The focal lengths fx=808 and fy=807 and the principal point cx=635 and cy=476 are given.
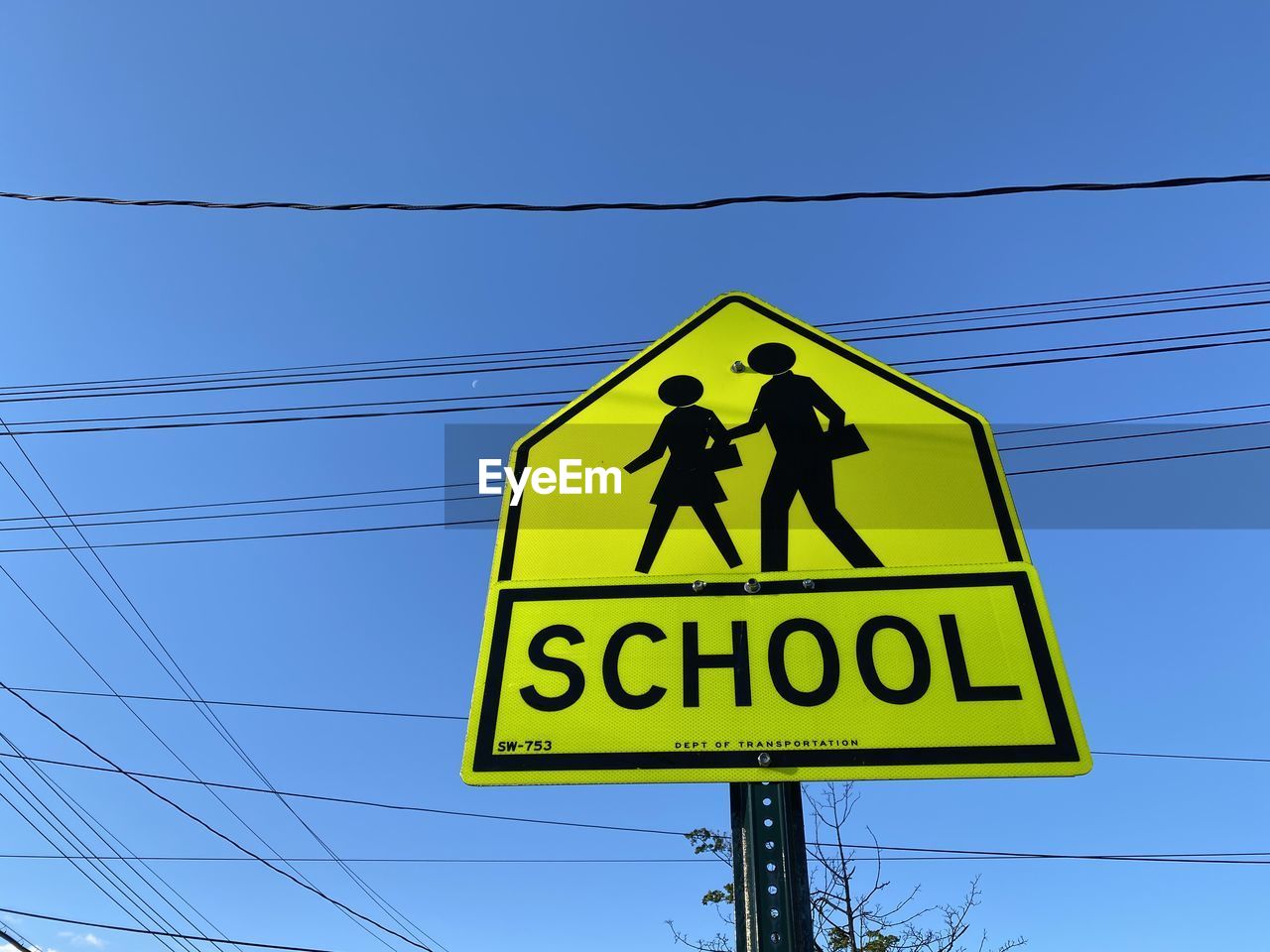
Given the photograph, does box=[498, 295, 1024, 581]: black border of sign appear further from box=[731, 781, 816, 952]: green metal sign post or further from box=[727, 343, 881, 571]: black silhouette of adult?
box=[731, 781, 816, 952]: green metal sign post

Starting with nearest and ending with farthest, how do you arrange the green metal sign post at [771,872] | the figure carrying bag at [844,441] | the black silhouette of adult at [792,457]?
the green metal sign post at [771,872]
the black silhouette of adult at [792,457]
the figure carrying bag at [844,441]

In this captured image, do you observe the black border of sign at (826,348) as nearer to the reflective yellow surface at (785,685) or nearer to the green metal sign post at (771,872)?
the reflective yellow surface at (785,685)

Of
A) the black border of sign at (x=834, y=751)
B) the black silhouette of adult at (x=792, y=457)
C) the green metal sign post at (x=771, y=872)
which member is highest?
the black silhouette of adult at (x=792, y=457)

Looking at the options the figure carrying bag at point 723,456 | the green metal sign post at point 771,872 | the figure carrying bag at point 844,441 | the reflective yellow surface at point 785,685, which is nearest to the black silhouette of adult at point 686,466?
the figure carrying bag at point 723,456

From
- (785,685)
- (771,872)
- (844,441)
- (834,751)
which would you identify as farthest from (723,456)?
(771,872)

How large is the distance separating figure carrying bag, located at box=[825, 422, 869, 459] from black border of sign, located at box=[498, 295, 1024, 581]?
0.19 m

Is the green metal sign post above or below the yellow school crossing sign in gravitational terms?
below

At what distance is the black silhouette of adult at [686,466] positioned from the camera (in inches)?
63.9

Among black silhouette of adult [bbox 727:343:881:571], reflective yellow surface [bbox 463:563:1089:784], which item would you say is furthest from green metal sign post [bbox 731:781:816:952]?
black silhouette of adult [bbox 727:343:881:571]

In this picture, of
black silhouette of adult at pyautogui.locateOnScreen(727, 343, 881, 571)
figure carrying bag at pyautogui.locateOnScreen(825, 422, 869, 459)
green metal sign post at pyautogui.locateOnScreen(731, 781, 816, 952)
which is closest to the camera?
green metal sign post at pyautogui.locateOnScreen(731, 781, 816, 952)

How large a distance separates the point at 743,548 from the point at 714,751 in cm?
41

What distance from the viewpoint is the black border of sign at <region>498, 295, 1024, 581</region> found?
1.59 metres

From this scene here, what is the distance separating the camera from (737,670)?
142 centimetres

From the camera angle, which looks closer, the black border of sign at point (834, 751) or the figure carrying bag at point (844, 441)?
the black border of sign at point (834, 751)
